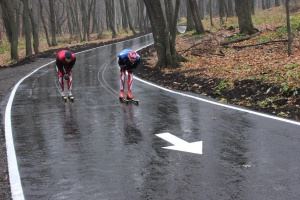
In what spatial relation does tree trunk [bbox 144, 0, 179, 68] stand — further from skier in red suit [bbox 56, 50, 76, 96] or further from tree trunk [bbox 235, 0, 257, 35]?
skier in red suit [bbox 56, 50, 76, 96]

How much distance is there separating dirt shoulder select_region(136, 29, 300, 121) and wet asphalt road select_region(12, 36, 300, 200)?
4.21ft

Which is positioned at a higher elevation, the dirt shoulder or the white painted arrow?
the white painted arrow

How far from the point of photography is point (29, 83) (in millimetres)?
20391

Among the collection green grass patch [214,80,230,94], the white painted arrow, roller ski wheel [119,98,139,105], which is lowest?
green grass patch [214,80,230,94]

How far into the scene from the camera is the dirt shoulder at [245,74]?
13.1 meters

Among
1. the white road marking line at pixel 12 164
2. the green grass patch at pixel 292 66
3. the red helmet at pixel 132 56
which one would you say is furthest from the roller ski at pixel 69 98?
the green grass patch at pixel 292 66

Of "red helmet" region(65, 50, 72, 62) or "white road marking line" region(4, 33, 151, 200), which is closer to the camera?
"white road marking line" region(4, 33, 151, 200)

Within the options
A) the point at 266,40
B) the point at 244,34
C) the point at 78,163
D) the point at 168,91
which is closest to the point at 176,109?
the point at 168,91

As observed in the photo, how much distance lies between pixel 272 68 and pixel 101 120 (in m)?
7.82

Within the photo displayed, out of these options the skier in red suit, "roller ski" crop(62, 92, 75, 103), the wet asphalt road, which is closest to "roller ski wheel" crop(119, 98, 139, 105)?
the wet asphalt road

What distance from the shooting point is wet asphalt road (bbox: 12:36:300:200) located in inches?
250

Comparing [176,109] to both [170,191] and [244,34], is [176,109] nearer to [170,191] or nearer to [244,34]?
[170,191]

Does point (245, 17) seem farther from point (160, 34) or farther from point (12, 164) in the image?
point (12, 164)

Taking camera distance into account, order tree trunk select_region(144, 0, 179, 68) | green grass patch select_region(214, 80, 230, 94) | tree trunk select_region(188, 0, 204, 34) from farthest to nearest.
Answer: tree trunk select_region(188, 0, 204, 34) → tree trunk select_region(144, 0, 179, 68) → green grass patch select_region(214, 80, 230, 94)
